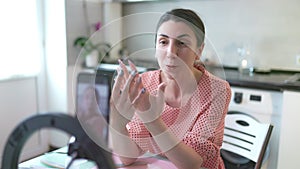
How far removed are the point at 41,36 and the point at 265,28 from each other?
186 cm

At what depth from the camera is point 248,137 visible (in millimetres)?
1123

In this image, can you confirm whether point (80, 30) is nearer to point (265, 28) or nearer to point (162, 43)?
point (265, 28)

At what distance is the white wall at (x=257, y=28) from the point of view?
→ 6.41 ft

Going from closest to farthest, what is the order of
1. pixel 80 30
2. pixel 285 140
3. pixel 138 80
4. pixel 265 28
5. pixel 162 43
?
pixel 138 80, pixel 162 43, pixel 285 140, pixel 265 28, pixel 80 30

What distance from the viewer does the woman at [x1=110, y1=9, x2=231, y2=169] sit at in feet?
1.84

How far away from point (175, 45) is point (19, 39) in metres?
1.90

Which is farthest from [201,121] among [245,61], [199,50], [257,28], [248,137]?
[257,28]

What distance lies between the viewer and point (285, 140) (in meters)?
1.52

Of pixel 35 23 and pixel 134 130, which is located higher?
pixel 35 23

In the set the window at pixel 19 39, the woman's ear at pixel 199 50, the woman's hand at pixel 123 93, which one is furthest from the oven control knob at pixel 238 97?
the window at pixel 19 39

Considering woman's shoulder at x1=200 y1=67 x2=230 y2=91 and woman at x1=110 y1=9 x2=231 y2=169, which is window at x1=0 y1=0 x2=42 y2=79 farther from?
woman's shoulder at x1=200 y1=67 x2=230 y2=91

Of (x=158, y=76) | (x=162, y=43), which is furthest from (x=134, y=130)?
(x=162, y=43)

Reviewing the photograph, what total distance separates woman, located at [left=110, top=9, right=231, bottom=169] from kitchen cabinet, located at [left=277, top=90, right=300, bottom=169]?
2.76 ft

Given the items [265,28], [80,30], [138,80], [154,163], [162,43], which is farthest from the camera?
[80,30]
